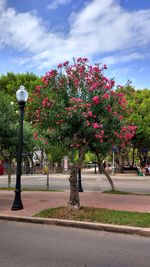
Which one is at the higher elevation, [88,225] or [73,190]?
[73,190]

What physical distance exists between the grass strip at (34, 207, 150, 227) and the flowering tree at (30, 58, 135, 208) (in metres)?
0.50

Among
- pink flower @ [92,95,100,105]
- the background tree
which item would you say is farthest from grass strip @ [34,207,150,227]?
the background tree

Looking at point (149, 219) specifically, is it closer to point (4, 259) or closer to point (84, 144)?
point (84, 144)

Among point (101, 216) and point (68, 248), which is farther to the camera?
point (101, 216)

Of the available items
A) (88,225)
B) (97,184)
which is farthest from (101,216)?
(97,184)

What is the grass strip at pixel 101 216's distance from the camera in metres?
8.36

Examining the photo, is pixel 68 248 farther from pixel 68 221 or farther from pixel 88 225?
pixel 68 221

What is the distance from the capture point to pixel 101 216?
8992 mm

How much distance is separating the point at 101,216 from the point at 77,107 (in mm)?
3206

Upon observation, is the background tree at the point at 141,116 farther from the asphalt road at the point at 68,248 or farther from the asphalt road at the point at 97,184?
the asphalt road at the point at 68,248

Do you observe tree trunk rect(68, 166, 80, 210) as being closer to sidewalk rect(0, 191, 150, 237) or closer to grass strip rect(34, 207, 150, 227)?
grass strip rect(34, 207, 150, 227)

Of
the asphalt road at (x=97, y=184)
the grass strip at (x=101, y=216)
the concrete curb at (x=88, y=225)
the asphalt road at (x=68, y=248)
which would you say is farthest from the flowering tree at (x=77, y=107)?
the asphalt road at (x=97, y=184)

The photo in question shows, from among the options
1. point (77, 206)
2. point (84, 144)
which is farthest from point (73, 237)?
point (84, 144)

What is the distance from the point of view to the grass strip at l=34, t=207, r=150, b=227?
27.4 ft
